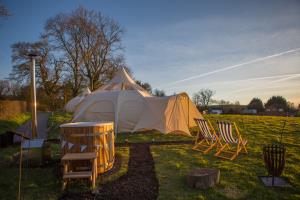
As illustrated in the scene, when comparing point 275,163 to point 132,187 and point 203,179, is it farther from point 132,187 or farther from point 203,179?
point 132,187

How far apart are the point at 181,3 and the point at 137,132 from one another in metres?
6.93

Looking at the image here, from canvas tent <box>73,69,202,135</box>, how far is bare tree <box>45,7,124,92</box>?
1441 cm

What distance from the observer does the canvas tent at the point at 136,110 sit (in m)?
10.1

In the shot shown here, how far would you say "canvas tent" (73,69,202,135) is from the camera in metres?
10.1

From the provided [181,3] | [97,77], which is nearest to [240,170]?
[181,3]

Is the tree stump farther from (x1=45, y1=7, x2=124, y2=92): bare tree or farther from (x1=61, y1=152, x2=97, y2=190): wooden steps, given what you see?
(x1=45, y1=7, x2=124, y2=92): bare tree

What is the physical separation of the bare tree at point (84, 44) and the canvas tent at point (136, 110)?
567 inches

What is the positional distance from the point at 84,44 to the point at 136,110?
1739 cm

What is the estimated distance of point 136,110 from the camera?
36.9 feet

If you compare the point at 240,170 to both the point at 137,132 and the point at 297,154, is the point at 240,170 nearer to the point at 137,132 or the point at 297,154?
the point at 297,154

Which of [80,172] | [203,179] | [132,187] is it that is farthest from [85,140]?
[203,179]

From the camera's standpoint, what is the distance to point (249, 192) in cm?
377

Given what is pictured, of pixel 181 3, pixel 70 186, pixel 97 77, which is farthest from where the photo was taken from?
pixel 97 77

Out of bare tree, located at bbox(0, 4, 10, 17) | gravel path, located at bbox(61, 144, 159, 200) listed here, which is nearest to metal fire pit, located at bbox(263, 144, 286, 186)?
gravel path, located at bbox(61, 144, 159, 200)
